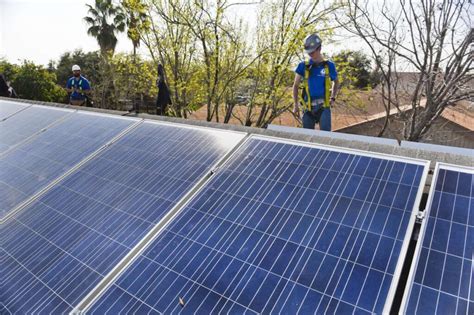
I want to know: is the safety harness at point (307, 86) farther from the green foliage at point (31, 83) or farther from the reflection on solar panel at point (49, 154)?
the green foliage at point (31, 83)

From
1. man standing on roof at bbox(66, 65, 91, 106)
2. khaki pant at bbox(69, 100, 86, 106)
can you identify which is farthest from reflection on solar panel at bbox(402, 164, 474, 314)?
khaki pant at bbox(69, 100, 86, 106)

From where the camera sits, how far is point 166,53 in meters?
15.5

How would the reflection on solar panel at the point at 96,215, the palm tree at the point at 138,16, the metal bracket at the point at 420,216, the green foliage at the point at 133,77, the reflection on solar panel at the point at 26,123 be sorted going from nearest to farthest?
the metal bracket at the point at 420,216
the reflection on solar panel at the point at 96,215
the reflection on solar panel at the point at 26,123
the palm tree at the point at 138,16
the green foliage at the point at 133,77

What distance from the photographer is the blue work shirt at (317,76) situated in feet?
17.9

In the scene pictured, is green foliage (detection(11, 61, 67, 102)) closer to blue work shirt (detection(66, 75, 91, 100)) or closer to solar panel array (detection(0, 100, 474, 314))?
blue work shirt (detection(66, 75, 91, 100))

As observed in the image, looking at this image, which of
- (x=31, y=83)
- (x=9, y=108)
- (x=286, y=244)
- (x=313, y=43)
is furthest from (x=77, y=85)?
(x=31, y=83)

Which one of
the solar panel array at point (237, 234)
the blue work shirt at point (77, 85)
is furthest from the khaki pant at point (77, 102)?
the solar panel array at point (237, 234)

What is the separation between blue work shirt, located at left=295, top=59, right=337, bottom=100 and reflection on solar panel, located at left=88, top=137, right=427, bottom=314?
2542 mm

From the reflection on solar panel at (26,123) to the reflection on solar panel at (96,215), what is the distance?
8.20 ft

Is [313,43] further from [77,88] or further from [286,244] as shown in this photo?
[77,88]

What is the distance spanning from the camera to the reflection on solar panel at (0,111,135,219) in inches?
164

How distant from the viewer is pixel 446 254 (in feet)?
7.02

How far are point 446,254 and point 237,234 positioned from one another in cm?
144

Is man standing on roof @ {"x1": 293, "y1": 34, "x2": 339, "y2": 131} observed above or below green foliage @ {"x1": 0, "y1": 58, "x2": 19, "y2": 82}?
above
